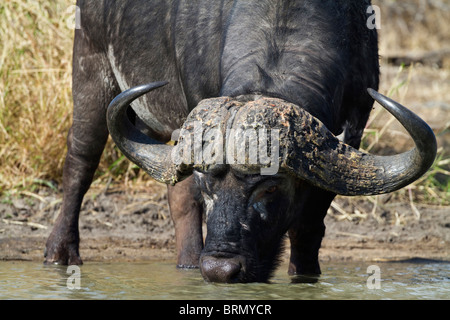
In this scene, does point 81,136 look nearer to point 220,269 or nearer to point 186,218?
point 186,218

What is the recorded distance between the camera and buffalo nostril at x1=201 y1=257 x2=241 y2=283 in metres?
4.06

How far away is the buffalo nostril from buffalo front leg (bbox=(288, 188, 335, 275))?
3.63ft

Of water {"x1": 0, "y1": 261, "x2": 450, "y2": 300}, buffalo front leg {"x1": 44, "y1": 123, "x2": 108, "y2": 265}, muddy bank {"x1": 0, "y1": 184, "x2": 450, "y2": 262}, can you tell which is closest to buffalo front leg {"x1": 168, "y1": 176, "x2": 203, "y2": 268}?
water {"x1": 0, "y1": 261, "x2": 450, "y2": 300}

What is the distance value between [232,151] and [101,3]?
2497 mm

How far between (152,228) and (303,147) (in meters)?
3.29

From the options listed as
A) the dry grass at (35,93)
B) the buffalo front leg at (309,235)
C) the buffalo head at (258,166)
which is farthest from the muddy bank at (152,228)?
the buffalo head at (258,166)

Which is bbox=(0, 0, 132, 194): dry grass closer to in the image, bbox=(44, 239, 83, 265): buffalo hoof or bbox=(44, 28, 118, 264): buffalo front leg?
bbox=(44, 28, 118, 264): buffalo front leg

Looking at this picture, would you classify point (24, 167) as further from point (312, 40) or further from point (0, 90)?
point (312, 40)

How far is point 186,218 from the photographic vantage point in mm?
6234

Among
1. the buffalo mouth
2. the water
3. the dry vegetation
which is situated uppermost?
the dry vegetation

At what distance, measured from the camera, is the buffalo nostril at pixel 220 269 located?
4.06 metres

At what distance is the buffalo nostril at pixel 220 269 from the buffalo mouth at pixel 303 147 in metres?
0.46

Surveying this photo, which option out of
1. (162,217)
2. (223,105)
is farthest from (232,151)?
(162,217)

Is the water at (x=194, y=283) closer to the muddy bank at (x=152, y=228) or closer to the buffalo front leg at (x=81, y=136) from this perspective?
the buffalo front leg at (x=81, y=136)
